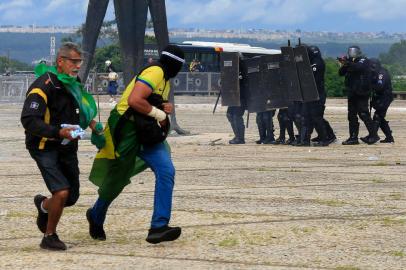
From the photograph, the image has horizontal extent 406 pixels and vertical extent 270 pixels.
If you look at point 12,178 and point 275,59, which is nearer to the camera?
point 12,178

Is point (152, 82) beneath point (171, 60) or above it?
beneath

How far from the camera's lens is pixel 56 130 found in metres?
9.55

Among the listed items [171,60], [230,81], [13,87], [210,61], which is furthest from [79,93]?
[210,61]

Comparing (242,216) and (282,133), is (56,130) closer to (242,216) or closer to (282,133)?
(242,216)

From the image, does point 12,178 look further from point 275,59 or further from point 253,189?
point 275,59


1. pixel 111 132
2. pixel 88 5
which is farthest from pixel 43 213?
pixel 88 5

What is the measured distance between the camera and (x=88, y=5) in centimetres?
A: 2503

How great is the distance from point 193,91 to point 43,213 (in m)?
48.5

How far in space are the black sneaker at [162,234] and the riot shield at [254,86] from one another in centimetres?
1402

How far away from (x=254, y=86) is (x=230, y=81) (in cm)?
48

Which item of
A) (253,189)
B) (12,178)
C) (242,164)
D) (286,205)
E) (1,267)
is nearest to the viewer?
(1,267)

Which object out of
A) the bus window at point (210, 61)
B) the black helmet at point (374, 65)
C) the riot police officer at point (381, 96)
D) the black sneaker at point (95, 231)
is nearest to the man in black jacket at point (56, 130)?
the black sneaker at point (95, 231)

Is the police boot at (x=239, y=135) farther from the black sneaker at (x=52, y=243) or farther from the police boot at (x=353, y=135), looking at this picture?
the black sneaker at (x=52, y=243)

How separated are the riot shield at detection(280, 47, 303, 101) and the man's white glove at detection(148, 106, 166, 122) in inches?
508
